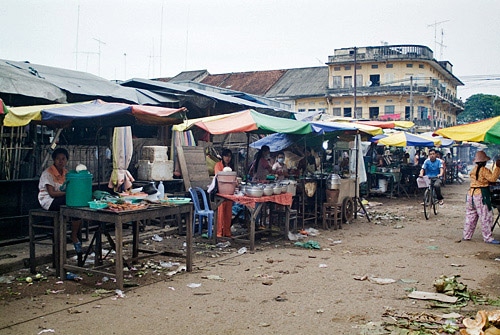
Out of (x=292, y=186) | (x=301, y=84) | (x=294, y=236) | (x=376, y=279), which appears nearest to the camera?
(x=376, y=279)

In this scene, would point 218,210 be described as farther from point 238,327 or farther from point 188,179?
point 238,327

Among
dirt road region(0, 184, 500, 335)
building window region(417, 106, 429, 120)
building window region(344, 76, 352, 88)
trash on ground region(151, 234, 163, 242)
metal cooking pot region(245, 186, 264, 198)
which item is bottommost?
dirt road region(0, 184, 500, 335)

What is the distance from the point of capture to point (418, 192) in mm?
20719

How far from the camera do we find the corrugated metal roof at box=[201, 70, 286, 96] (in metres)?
48.4

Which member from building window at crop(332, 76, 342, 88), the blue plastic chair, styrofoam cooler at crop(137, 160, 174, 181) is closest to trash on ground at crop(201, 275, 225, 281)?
the blue plastic chair

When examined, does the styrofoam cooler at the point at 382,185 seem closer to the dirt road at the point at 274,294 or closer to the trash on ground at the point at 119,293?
the dirt road at the point at 274,294

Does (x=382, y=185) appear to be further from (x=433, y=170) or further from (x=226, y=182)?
(x=226, y=182)

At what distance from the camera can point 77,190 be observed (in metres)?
5.98

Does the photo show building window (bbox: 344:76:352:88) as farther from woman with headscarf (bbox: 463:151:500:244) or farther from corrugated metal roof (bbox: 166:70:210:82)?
woman with headscarf (bbox: 463:151:500:244)

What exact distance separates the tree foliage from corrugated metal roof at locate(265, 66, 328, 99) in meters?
28.5

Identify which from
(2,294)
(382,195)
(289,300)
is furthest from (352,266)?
(382,195)

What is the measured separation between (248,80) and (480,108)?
37553 millimetres

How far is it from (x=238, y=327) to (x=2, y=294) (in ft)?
9.90

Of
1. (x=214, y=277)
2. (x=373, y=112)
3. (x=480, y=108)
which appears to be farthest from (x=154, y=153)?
(x=480, y=108)
